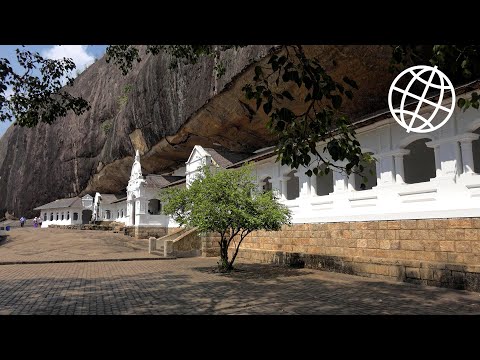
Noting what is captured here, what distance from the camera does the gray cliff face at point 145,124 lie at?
17.5 m

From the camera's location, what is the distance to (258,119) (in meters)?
22.0

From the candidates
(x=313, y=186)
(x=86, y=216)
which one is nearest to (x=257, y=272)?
(x=313, y=186)

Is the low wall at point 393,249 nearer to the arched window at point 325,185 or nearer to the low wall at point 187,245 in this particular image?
the arched window at point 325,185

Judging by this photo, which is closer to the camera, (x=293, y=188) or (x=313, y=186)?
A: (x=313, y=186)

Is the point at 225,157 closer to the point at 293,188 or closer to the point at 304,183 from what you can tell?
the point at 293,188

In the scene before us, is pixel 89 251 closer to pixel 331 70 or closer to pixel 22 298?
pixel 22 298

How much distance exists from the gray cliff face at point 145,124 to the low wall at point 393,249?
23.6 ft

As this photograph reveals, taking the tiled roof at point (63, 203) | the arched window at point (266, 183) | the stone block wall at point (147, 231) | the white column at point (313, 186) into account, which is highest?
the tiled roof at point (63, 203)

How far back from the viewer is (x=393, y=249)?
11.2 meters

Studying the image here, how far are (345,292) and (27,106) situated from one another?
24.6 feet

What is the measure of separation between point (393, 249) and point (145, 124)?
23312mm

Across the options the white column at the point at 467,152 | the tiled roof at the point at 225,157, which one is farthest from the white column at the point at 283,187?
the white column at the point at 467,152

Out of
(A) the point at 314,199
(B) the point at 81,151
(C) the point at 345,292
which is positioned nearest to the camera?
(C) the point at 345,292
